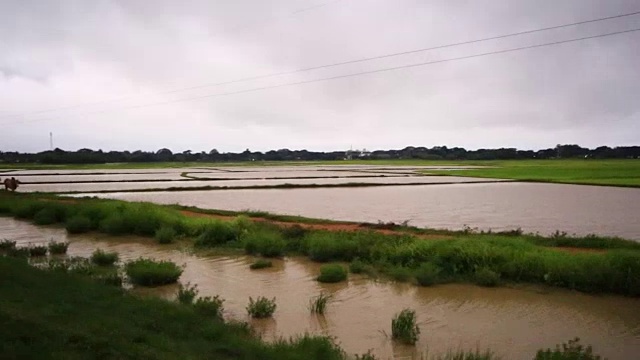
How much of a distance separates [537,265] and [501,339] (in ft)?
13.8

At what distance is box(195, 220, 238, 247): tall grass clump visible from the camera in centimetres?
1692

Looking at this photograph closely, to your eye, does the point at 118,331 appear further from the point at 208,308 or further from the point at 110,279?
the point at 110,279

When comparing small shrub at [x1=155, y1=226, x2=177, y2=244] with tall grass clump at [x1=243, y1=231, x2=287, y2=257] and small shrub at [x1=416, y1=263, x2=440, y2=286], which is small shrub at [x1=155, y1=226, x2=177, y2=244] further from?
small shrub at [x1=416, y1=263, x2=440, y2=286]

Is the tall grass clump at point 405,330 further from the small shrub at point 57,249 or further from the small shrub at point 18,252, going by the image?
the small shrub at point 57,249

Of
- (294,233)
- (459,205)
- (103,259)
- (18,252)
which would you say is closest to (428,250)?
(294,233)

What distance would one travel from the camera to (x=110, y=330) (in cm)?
620

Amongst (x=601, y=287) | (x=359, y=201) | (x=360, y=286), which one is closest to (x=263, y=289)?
(x=360, y=286)

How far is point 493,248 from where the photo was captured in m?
12.8

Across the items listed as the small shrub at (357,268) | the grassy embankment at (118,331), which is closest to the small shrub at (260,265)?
the small shrub at (357,268)

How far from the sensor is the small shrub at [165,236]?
57.5ft

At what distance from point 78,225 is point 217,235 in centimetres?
658

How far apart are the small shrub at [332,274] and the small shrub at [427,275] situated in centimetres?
180

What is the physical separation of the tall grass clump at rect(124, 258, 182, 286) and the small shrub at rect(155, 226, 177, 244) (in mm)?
5748

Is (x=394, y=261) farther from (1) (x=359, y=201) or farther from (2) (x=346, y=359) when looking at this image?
(1) (x=359, y=201)
